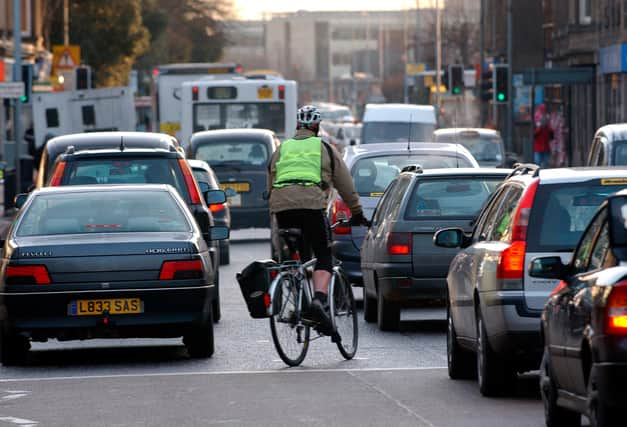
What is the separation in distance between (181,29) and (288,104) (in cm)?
7469

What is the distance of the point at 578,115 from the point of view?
58.8m

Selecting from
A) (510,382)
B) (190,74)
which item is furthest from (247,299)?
(190,74)

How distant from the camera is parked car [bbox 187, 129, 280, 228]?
3053 cm

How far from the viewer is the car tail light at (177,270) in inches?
530

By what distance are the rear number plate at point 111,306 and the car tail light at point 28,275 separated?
0.32m

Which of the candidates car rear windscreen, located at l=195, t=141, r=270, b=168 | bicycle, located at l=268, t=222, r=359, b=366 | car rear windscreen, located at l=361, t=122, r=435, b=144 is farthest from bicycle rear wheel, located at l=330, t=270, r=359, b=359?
car rear windscreen, located at l=361, t=122, r=435, b=144

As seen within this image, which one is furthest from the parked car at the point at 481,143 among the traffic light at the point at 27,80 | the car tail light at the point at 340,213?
the car tail light at the point at 340,213

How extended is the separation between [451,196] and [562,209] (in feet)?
17.5

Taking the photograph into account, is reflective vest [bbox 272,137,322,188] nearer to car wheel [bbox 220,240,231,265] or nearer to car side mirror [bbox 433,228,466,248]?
car side mirror [bbox 433,228,466,248]

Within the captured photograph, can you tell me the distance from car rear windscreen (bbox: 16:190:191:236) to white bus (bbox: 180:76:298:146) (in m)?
25.7

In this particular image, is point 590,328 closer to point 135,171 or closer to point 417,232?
point 417,232

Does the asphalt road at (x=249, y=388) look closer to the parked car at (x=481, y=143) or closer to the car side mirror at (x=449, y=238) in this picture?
the car side mirror at (x=449, y=238)

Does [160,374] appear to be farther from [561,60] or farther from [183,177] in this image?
[561,60]

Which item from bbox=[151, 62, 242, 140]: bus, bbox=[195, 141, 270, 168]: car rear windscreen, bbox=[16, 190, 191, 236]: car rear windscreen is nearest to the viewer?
bbox=[16, 190, 191, 236]: car rear windscreen
